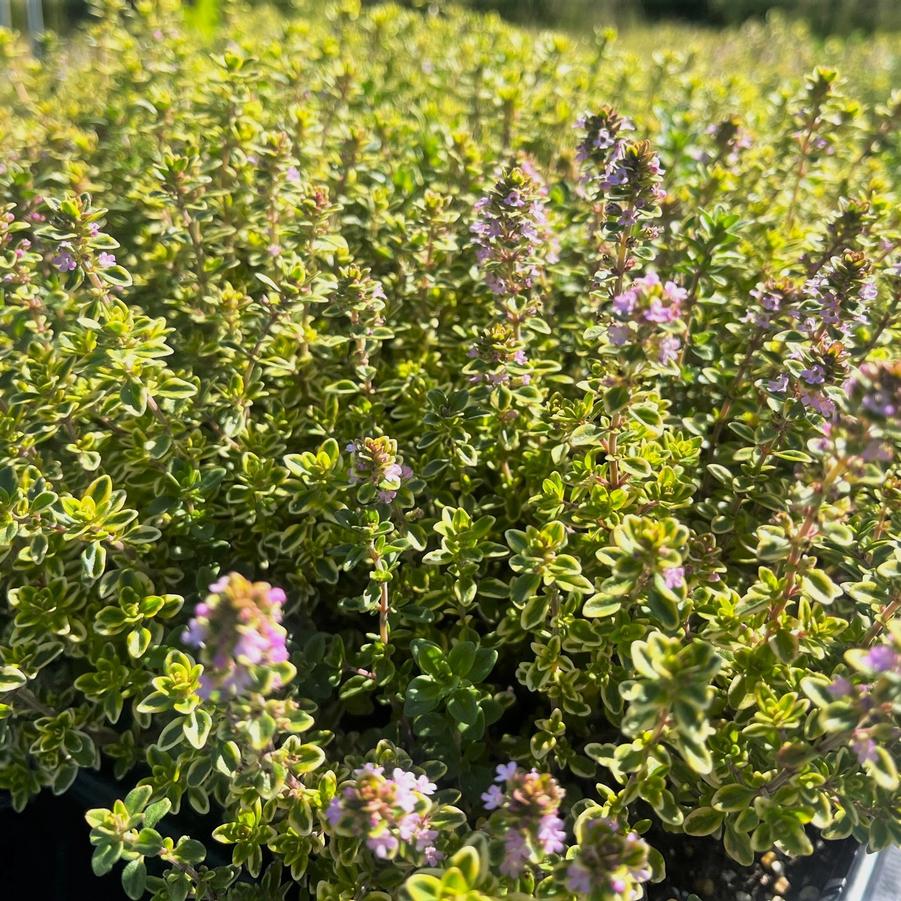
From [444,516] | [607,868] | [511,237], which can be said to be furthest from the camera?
[511,237]

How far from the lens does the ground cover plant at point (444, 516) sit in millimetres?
1401

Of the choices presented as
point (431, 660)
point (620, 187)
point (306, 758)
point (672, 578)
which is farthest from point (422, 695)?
point (620, 187)

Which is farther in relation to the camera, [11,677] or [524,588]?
[11,677]

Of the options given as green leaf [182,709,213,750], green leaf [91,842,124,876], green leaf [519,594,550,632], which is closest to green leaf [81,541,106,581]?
green leaf [182,709,213,750]

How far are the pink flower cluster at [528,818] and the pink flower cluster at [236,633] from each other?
469 millimetres

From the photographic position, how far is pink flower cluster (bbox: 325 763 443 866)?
4.24 feet

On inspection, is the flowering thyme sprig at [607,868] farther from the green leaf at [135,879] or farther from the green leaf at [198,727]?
the green leaf at [135,879]

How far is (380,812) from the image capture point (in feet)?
4.25

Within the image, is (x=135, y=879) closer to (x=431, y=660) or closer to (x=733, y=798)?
(x=431, y=660)

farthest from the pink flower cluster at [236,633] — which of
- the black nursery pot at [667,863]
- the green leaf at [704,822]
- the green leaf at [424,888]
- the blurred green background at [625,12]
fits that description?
the blurred green background at [625,12]

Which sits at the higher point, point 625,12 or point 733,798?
point 625,12

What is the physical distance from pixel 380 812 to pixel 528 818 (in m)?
0.25

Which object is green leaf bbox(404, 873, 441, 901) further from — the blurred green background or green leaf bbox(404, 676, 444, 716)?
the blurred green background

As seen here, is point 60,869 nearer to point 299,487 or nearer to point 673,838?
point 299,487
